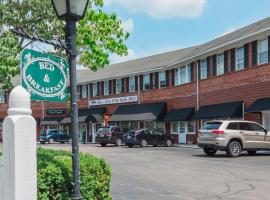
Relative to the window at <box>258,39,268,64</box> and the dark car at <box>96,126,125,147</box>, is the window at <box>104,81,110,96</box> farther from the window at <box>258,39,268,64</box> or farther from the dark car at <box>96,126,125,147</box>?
the window at <box>258,39,268,64</box>

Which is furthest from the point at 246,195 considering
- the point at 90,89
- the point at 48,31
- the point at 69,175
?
the point at 90,89

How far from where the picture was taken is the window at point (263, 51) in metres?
30.3

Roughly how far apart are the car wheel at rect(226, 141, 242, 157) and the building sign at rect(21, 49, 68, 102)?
1884cm

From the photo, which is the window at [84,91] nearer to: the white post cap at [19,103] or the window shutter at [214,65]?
the window shutter at [214,65]

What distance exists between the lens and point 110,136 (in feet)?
136

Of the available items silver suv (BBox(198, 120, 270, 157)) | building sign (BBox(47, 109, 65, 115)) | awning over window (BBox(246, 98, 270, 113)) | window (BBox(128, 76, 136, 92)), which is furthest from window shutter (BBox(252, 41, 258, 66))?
building sign (BBox(47, 109, 65, 115))

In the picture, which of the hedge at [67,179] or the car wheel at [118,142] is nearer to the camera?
the hedge at [67,179]

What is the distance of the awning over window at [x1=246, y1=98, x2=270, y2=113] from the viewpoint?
2892cm

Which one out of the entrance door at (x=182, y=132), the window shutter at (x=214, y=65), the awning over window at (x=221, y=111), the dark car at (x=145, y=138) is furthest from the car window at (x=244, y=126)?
the entrance door at (x=182, y=132)

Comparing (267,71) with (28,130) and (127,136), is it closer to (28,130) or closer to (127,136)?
(127,136)

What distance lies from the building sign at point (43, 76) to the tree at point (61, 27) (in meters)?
2.02

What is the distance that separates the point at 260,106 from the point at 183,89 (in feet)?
43.8

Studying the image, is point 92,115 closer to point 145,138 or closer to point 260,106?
point 145,138

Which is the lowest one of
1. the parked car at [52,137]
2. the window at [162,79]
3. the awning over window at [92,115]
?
the parked car at [52,137]
